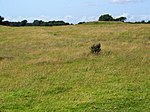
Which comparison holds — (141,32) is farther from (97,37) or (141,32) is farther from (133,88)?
(133,88)

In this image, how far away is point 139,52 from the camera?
22297 mm

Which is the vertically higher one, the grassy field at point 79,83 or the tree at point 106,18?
the tree at point 106,18

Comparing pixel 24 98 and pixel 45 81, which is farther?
pixel 45 81

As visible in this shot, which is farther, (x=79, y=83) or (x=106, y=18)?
(x=106, y=18)

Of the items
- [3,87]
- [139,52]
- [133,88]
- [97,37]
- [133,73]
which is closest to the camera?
[133,88]

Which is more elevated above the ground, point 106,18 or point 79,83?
point 106,18

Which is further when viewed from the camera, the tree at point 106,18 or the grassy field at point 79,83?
the tree at point 106,18

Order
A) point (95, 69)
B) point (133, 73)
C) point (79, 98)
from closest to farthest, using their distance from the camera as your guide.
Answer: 1. point (79, 98)
2. point (133, 73)
3. point (95, 69)

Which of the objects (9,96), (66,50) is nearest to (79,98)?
(9,96)

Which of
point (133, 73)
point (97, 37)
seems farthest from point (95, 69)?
point (97, 37)

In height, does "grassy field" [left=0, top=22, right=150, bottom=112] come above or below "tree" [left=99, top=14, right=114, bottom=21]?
below

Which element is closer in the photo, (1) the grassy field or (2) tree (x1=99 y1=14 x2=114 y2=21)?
(1) the grassy field

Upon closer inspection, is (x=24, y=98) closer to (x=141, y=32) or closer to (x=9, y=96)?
(x=9, y=96)

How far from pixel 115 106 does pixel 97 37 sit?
83.0 feet
